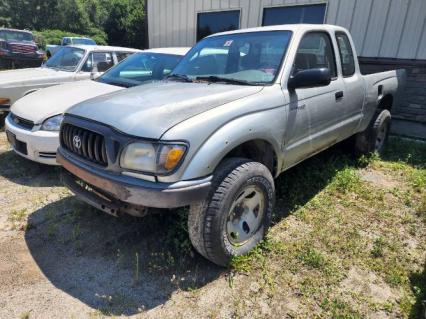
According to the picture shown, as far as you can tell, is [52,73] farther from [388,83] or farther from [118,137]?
[388,83]

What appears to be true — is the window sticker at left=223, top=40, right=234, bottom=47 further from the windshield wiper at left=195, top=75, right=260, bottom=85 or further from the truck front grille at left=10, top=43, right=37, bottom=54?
the truck front grille at left=10, top=43, right=37, bottom=54

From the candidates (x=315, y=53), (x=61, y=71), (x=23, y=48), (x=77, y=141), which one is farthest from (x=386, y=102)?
(x=23, y=48)

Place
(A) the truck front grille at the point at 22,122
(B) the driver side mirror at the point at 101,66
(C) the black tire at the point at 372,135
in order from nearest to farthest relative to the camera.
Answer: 1. (A) the truck front grille at the point at 22,122
2. (C) the black tire at the point at 372,135
3. (B) the driver side mirror at the point at 101,66

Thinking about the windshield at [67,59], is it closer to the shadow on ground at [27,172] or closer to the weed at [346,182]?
the shadow on ground at [27,172]

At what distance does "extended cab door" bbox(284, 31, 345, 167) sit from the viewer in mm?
3127

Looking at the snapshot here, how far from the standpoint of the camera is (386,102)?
A: 17.3 ft

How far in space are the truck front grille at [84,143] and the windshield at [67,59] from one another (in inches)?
162

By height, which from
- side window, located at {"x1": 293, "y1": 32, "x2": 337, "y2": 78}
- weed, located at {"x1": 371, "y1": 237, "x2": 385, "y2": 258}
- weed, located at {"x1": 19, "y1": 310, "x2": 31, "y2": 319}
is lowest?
weed, located at {"x1": 19, "y1": 310, "x2": 31, "y2": 319}

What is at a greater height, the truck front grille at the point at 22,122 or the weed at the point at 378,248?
the truck front grille at the point at 22,122

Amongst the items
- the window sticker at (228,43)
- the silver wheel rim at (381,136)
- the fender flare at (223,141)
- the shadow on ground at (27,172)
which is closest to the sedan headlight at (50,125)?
the shadow on ground at (27,172)

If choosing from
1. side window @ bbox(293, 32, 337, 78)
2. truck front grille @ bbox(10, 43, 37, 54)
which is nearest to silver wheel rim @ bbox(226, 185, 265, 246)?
side window @ bbox(293, 32, 337, 78)

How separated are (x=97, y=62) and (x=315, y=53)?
14.9ft

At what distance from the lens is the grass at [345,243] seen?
98.5 inches

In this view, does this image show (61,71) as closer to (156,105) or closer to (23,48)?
(156,105)
